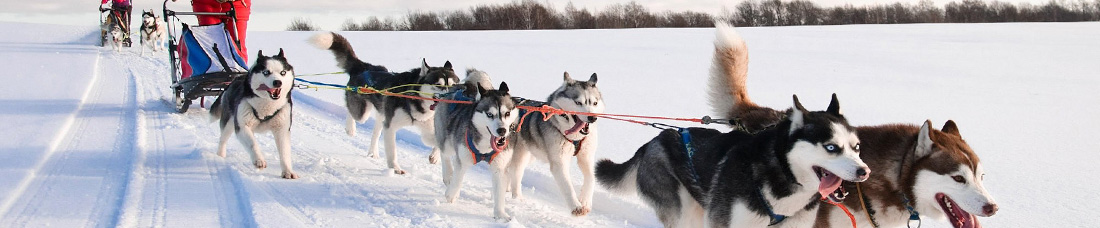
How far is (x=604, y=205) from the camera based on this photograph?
14.4 feet

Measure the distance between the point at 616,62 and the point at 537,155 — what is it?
951cm

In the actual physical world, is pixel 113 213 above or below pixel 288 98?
below

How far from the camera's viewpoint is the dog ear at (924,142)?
279 centimetres

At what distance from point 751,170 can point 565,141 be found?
1.55m

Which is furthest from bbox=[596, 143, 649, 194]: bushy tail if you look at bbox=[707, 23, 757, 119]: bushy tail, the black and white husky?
bbox=[707, 23, 757, 119]: bushy tail

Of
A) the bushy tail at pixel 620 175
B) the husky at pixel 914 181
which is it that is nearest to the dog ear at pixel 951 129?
the husky at pixel 914 181

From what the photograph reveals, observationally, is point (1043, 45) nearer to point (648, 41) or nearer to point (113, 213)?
point (648, 41)

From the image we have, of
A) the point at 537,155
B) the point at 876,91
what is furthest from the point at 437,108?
the point at 876,91

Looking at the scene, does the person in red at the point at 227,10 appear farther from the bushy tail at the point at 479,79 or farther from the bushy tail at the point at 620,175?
the bushy tail at the point at 620,175

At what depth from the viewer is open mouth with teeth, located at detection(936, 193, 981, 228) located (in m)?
2.65

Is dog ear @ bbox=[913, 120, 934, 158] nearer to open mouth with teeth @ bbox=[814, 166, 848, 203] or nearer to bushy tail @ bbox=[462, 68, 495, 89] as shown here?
open mouth with teeth @ bbox=[814, 166, 848, 203]

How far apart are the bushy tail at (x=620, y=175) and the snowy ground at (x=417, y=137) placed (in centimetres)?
33

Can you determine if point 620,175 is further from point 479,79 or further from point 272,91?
point 272,91

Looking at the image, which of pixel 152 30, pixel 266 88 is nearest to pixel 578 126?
pixel 266 88
